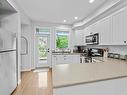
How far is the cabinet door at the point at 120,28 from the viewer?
111 inches

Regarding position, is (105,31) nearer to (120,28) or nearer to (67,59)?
(120,28)

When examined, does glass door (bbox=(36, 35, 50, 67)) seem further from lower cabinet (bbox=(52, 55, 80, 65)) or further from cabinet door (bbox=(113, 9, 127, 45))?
cabinet door (bbox=(113, 9, 127, 45))

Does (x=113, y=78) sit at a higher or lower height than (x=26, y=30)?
lower

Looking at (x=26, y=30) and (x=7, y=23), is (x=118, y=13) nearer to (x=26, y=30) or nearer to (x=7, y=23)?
(x=7, y=23)

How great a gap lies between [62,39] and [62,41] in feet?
0.42

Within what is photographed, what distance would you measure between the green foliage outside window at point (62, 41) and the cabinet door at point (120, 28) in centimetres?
396

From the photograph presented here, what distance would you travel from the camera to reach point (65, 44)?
274 inches

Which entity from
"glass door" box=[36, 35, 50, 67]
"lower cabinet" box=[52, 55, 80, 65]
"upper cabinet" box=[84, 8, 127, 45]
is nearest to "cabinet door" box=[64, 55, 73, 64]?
"lower cabinet" box=[52, 55, 80, 65]

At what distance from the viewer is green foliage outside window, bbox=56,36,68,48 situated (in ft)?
22.3

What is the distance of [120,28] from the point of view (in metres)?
2.96

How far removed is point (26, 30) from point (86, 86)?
17.0 ft

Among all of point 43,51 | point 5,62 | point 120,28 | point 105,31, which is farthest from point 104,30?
point 43,51

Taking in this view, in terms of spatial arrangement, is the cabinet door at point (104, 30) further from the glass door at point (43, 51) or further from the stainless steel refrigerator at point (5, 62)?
the glass door at point (43, 51)

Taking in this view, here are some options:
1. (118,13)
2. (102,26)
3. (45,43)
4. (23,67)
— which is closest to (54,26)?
(45,43)
